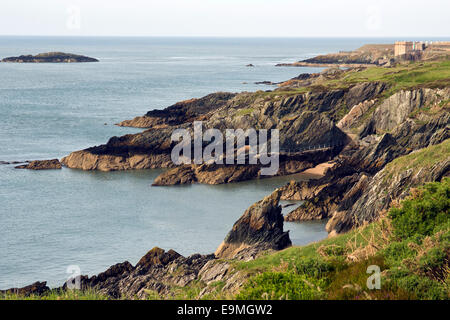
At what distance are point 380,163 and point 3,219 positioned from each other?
3507cm

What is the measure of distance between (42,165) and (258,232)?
38.7 meters

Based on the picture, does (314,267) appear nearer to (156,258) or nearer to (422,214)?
(422,214)

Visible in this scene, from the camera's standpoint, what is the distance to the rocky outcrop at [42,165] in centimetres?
7150

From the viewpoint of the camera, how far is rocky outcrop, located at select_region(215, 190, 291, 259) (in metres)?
40.1

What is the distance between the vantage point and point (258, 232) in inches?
1619

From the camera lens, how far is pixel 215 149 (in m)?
70.9

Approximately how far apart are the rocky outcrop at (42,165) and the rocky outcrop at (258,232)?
36380 mm

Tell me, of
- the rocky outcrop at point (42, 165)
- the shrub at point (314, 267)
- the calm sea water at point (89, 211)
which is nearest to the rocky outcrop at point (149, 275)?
the calm sea water at point (89, 211)

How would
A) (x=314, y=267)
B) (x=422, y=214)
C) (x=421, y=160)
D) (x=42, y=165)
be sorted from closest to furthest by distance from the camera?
(x=314, y=267), (x=422, y=214), (x=421, y=160), (x=42, y=165)

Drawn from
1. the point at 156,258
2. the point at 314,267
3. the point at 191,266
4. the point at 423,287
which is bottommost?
the point at 156,258

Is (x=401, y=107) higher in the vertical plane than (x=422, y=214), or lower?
lower

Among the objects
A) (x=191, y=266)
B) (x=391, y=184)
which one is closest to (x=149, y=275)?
(x=191, y=266)

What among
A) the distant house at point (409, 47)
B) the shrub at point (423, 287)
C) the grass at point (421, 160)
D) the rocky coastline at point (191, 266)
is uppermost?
the distant house at point (409, 47)

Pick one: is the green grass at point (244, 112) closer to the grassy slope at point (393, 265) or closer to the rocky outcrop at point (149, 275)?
the rocky outcrop at point (149, 275)
